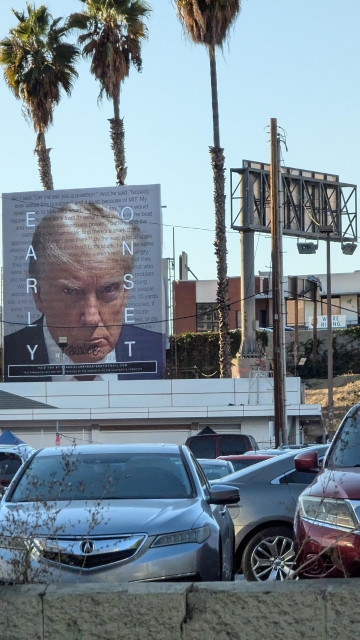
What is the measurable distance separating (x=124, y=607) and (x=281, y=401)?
25.2 meters

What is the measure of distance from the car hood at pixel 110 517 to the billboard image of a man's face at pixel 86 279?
33059 millimetres

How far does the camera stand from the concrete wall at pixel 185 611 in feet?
15.1

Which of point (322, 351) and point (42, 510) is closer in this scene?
point (42, 510)

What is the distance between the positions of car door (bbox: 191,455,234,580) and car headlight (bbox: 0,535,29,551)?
6.63ft

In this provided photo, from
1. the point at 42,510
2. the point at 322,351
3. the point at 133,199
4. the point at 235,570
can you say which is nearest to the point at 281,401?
the point at 133,199

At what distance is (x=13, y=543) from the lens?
20.3 ft

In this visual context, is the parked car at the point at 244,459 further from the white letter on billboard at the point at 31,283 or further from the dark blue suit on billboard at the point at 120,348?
the white letter on billboard at the point at 31,283

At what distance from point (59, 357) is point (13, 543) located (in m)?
35.7

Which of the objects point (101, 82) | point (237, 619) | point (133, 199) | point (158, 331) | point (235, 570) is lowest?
point (235, 570)

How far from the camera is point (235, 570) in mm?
9945

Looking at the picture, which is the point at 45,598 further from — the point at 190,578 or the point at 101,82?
the point at 101,82

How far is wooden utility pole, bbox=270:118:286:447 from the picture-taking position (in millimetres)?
29234

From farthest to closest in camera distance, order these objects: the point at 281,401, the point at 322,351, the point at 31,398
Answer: the point at 322,351, the point at 31,398, the point at 281,401

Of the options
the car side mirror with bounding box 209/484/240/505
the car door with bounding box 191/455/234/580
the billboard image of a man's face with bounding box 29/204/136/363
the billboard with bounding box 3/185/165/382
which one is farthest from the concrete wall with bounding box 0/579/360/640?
the billboard image of a man's face with bounding box 29/204/136/363
